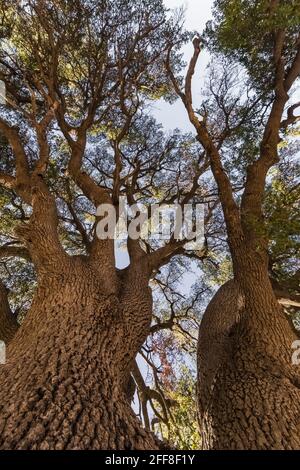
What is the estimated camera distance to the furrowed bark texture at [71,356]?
7.36 ft

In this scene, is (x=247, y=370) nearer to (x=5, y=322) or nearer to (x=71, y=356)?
(x=71, y=356)

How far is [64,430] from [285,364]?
2.56m

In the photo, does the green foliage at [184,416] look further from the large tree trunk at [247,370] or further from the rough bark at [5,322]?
the rough bark at [5,322]

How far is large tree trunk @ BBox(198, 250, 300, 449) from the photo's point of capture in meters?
3.04

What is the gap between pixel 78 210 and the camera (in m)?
9.49

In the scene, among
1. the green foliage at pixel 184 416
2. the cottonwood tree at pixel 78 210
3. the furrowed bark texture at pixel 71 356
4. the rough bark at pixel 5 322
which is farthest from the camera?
the green foliage at pixel 184 416

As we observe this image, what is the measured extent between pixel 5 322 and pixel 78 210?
17.5 ft

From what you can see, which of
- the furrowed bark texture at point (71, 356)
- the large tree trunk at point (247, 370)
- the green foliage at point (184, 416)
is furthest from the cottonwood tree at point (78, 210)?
the green foliage at point (184, 416)

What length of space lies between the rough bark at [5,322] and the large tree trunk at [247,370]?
8.14 feet

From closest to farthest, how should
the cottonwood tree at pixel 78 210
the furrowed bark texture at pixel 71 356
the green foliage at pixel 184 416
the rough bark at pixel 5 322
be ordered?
Result: the furrowed bark texture at pixel 71 356 → the cottonwood tree at pixel 78 210 → the rough bark at pixel 5 322 → the green foliage at pixel 184 416

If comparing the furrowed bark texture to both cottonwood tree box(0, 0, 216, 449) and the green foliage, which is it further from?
the green foliage

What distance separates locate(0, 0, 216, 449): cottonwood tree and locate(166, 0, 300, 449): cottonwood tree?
0.99m

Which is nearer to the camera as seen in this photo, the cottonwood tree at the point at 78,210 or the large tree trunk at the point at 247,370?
the cottonwood tree at the point at 78,210

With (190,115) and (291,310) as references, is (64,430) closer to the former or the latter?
(190,115)
